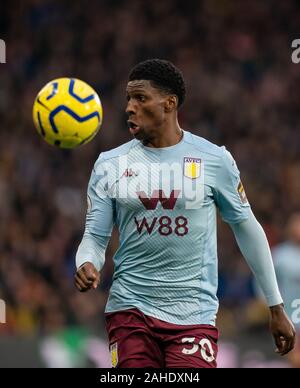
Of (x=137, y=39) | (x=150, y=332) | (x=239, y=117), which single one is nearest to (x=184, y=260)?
(x=150, y=332)

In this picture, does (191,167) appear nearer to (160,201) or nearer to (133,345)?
(160,201)

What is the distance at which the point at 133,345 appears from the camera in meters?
6.20

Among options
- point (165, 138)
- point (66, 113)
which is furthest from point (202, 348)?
point (66, 113)

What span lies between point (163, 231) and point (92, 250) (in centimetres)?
43

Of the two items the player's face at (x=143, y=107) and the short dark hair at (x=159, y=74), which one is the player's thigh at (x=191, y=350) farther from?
the short dark hair at (x=159, y=74)

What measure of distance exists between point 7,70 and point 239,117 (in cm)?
383

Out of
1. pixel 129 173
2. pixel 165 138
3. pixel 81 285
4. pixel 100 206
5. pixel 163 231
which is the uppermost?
pixel 165 138

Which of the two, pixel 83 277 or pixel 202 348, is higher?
pixel 83 277

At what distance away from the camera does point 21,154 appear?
1567cm

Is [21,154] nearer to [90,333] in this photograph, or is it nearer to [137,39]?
[137,39]

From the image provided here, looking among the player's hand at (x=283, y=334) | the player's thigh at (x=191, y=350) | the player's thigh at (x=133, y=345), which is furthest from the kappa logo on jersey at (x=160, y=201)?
the player's hand at (x=283, y=334)

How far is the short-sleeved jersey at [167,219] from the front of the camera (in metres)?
6.30

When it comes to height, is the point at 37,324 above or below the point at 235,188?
below

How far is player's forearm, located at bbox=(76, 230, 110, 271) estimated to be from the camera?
6180 millimetres
